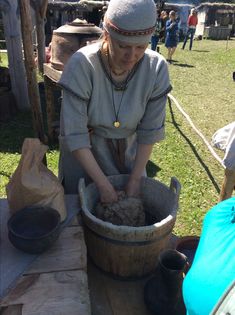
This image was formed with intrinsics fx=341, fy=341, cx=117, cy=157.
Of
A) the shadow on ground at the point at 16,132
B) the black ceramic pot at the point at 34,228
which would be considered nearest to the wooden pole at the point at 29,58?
the black ceramic pot at the point at 34,228

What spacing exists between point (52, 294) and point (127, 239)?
399mm

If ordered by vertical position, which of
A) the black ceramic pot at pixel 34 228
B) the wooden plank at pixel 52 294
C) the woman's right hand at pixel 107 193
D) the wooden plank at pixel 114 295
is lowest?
the wooden plank at pixel 114 295

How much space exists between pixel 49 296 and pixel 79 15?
53.1ft

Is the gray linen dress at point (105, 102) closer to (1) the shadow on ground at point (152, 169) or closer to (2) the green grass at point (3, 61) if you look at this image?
(1) the shadow on ground at point (152, 169)

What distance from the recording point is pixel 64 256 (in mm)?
1441

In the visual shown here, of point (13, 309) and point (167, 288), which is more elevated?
point (13, 309)

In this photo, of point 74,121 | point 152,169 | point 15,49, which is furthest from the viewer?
point 15,49

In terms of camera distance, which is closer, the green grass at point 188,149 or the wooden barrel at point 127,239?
the wooden barrel at point 127,239

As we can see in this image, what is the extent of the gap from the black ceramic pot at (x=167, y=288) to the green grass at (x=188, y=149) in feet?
5.20

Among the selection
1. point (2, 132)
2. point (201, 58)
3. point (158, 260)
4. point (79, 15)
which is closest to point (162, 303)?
point (158, 260)

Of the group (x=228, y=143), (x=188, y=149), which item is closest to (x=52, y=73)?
(x=188, y=149)

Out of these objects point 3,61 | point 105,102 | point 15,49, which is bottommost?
point 3,61

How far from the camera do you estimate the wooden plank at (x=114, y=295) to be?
1.62 metres

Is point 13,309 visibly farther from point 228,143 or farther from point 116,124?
point 228,143
